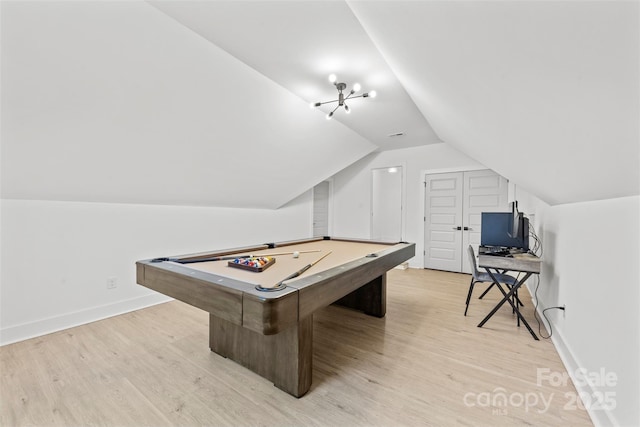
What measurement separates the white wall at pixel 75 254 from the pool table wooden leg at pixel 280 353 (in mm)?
1873

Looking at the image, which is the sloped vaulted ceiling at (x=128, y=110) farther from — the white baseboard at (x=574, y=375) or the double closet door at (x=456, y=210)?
the white baseboard at (x=574, y=375)

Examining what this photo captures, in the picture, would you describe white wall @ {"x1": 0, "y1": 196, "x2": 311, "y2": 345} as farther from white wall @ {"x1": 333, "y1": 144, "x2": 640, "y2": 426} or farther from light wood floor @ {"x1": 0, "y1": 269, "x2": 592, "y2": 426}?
white wall @ {"x1": 333, "y1": 144, "x2": 640, "y2": 426}

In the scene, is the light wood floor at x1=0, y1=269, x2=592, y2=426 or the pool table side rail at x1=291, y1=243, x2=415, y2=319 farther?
the light wood floor at x1=0, y1=269, x2=592, y2=426

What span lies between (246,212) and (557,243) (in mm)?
4188

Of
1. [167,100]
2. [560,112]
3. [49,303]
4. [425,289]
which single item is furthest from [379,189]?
[49,303]

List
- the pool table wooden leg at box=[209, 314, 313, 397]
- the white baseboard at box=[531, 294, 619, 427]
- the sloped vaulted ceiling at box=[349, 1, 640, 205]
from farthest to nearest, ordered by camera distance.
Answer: the pool table wooden leg at box=[209, 314, 313, 397], the white baseboard at box=[531, 294, 619, 427], the sloped vaulted ceiling at box=[349, 1, 640, 205]

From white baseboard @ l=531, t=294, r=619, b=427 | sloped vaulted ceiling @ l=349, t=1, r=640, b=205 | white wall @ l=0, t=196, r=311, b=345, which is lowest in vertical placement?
white baseboard @ l=531, t=294, r=619, b=427

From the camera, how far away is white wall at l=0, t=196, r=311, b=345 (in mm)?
2436

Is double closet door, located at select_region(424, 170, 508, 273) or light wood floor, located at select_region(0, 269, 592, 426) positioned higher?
double closet door, located at select_region(424, 170, 508, 273)

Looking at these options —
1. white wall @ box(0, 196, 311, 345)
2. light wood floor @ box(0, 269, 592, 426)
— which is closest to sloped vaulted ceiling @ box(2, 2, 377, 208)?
white wall @ box(0, 196, 311, 345)

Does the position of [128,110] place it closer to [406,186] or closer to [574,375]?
[574,375]

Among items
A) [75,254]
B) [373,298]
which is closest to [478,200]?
[373,298]

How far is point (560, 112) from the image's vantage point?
1.05 metres

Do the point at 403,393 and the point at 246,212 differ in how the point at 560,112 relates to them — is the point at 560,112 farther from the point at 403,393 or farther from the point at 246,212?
the point at 246,212
